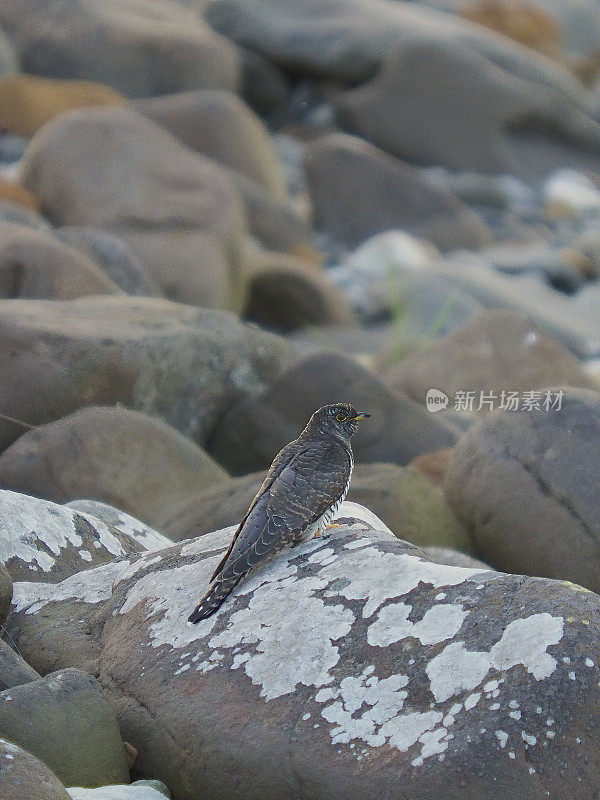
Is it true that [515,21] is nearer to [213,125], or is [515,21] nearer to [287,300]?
[213,125]

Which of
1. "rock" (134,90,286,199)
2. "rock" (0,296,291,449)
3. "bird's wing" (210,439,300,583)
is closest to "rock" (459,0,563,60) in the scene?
"rock" (134,90,286,199)

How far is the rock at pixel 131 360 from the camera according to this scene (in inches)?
303

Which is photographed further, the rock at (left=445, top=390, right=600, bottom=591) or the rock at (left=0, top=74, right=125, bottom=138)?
the rock at (left=0, top=74, right=125, bottom=138)

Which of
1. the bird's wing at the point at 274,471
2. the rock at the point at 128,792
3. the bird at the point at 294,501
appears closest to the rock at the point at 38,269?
the bird at the point at 294,501

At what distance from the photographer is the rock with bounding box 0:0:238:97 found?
1986 centimetres

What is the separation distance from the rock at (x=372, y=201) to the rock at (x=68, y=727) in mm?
14808

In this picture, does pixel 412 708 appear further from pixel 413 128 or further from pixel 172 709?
pixel 413 128

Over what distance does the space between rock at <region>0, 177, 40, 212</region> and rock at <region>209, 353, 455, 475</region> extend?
5680 millimetres

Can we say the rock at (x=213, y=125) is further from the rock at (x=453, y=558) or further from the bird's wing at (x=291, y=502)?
the bird's wing at (x=291, y=502)

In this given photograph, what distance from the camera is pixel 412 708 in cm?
355

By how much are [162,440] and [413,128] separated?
15.4 m

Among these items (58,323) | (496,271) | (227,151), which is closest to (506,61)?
(496,271)

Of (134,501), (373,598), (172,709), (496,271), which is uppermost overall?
(373,598)

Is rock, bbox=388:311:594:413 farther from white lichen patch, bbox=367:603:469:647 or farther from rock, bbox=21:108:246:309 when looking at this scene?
white lichen patch, bbox=367:603:469:647
